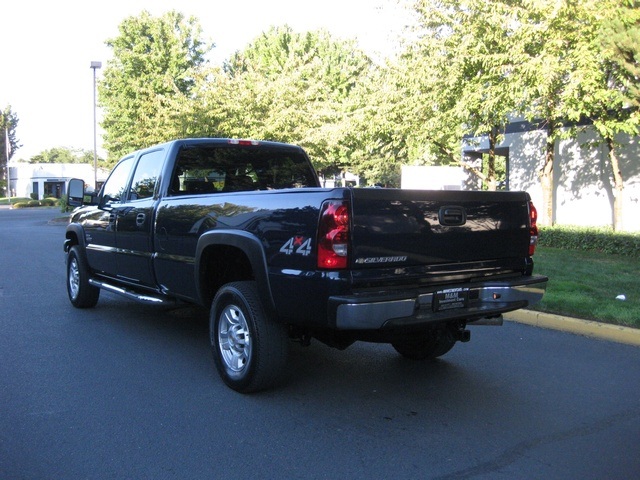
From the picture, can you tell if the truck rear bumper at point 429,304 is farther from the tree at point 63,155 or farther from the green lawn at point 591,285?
the tree at point 63,155

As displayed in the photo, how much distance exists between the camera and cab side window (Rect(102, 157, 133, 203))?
7.10m

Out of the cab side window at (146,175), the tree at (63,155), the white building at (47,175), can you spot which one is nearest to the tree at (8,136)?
the white building at (47,175)

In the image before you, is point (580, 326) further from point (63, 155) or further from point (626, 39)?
point (63, 155)

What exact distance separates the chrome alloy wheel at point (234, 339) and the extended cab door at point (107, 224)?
2436mm

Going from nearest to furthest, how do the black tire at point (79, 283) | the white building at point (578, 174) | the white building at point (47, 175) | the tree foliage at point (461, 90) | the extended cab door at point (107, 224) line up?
1. the extended cab door at point (107, 224)
2. the black tire at point (79, 283)
3. the tree foliage at point (461, 90)
4. the white building at point (578, 174)
5. the white building at point (47, 175)

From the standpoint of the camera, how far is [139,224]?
6168 mm

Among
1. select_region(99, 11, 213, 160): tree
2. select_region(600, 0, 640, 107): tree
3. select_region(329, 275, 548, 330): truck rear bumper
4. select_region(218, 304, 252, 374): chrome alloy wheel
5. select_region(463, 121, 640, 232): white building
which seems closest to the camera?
select_region(329, 275, 548, 330): truck rear bumper

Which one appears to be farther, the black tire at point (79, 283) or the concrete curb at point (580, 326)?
the black tire at point (79, 283)

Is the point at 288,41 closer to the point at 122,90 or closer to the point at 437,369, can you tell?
the point at 122,90

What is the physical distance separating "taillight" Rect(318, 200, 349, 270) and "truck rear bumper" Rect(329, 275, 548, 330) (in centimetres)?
24

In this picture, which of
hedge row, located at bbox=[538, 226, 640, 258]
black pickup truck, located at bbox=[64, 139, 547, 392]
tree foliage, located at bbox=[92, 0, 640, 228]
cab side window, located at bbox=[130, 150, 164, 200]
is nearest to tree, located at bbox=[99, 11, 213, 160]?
tree foliage, located at bbox=[92, 0, 640, 228]

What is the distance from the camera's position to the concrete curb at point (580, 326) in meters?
6.41

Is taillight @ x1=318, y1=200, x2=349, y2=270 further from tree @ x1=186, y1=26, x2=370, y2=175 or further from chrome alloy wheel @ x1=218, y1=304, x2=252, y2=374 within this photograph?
tree @ x1=186, y1=26, x2=370, y2=175

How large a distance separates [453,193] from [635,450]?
2.06 m
